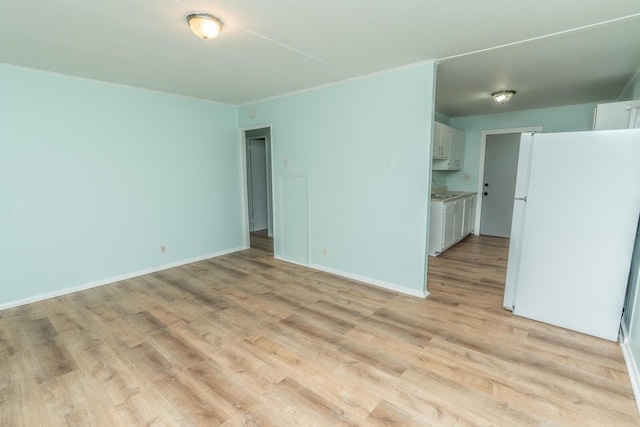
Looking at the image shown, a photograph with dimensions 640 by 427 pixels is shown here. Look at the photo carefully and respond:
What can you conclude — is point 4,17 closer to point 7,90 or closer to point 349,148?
point 7,90

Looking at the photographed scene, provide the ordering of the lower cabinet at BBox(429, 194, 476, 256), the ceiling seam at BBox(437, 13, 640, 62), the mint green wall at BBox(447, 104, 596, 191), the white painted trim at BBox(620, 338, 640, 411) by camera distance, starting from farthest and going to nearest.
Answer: the mint green wall at BBox(447, 104, 596, 191)
the lower cabinet at BBox(429, 194, 476, 256)
the ceiling seam at BBox(437, 13, 640, 62)
the white painted trim at BBox(620, 338, 640, 411)

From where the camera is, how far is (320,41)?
2.47 m

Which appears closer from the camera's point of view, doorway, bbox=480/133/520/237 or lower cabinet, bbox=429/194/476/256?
lower cabinet, bbox=429/194/476/256

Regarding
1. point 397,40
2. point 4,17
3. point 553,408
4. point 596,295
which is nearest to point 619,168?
point 596,295

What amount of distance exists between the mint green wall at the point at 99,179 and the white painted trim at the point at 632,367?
4756 mm

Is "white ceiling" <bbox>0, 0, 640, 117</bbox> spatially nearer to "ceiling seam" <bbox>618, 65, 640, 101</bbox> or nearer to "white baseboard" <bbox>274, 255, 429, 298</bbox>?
"ceiling seam" <bbox>618, 65, 640, 101</bbox>

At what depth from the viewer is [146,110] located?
12.7 feet

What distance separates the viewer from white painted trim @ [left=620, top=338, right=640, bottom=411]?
181cm

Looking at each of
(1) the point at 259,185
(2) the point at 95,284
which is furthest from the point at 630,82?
(2) the point at 95,284

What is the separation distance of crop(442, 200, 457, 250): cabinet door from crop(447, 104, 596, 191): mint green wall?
1555mm

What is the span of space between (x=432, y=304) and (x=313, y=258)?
5.73ft

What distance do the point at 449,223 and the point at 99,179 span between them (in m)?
4.98

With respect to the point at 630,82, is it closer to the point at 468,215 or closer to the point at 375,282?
the point at 468,215

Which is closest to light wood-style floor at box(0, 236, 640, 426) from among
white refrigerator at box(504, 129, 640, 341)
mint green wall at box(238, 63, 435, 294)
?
white refrigerator at box(504, 129, 640, 341)
